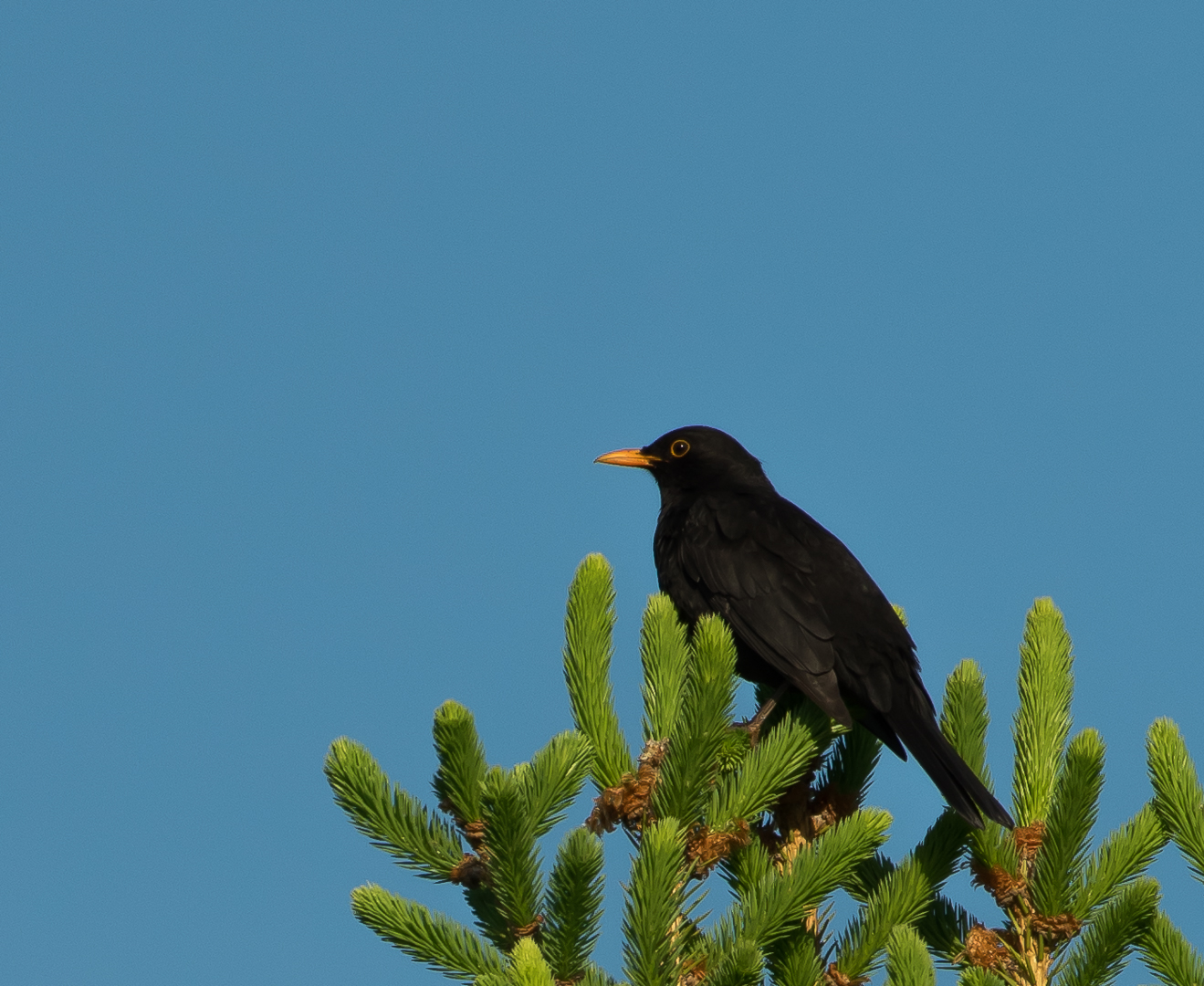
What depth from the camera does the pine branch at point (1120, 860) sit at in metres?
Result: 3.56

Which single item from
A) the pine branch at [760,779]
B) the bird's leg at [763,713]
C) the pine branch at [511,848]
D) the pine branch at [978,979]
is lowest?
the pine branch at [978,979]

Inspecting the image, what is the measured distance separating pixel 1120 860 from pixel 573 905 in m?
1.64

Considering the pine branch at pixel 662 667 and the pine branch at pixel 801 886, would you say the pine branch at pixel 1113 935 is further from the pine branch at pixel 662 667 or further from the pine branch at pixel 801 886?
the pine branch at pixel 662 667

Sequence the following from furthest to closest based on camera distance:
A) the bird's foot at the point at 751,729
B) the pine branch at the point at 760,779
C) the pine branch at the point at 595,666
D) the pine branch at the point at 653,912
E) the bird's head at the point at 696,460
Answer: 1. the bird's head at the point at 696,460
2. the bird's foot at the point at 751,729
3. the pine branch at the point at 595,666
4. the pine branch at the point at 760,779
5. the pine branch at the point at 653,912

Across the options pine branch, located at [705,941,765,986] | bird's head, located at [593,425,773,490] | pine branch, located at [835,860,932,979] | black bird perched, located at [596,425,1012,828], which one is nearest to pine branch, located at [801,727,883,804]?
black bird perched, located at [596,425,1012,828]

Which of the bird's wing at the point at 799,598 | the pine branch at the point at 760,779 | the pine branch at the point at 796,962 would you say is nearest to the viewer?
the pine branch at the point at 796,962

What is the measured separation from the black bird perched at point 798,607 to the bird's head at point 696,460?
347mm

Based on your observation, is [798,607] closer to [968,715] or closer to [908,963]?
[968,715]

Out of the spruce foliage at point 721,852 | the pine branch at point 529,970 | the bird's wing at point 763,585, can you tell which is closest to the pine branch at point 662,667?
the spruce foliage at point 721,852

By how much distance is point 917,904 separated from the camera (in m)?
3.54

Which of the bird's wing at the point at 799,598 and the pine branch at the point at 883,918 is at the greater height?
the bird's wing at the point at 799,598

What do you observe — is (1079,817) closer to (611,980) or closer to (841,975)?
(841,975)

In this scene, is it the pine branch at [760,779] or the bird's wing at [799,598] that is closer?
the pine branch at [760,779]

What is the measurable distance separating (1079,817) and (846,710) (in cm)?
148
